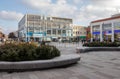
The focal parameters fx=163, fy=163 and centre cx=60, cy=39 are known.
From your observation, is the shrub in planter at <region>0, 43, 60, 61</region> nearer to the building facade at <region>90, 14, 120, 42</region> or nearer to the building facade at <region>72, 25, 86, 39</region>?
the building facade at <region>90, 14, 120, 42</region>

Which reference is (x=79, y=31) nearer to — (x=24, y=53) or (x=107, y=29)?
(x=107, y=29)

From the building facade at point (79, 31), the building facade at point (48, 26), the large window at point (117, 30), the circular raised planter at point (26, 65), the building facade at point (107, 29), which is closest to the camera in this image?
the circular raised planter at point (26, 65)

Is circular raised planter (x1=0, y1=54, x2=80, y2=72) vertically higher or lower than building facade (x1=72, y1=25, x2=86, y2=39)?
lower

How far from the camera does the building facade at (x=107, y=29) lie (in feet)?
185

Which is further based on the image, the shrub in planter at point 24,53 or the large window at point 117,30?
the large window at point 117,30

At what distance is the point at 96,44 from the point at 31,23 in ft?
269

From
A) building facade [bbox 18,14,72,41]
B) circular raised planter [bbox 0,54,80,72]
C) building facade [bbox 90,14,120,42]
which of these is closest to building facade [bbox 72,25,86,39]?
building facade [bbox 18,14,72,41]

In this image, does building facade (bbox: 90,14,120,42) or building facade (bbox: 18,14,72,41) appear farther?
building facade (bbox: 18,14,72,41)

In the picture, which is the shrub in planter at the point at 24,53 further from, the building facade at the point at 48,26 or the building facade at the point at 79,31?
the building facade at the point at 79,31

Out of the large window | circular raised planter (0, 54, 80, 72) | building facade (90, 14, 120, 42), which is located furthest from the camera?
building facade (90, 14, 120, 42)

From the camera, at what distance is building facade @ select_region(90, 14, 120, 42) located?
5644 cm

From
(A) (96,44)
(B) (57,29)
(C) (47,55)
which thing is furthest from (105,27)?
(C) (47,55)

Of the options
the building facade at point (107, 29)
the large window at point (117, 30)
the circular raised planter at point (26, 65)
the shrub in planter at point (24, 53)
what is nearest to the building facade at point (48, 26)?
the building facade at point (107, 29)

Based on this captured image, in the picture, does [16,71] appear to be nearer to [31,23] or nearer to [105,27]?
[105,27]
